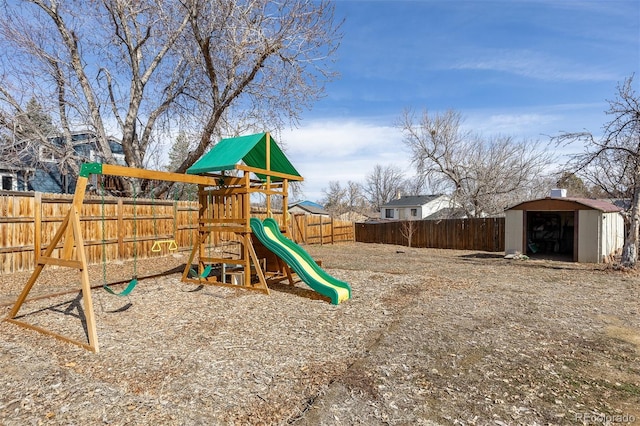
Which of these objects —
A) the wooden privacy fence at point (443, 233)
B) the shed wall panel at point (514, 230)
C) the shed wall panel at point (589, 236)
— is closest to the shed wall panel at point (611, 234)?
the shed wall panel at point (589, 236)

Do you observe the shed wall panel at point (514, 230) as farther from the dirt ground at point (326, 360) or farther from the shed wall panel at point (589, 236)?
the dirt ground at point (326, 360)

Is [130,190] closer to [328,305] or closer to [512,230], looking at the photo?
A: [328,305]

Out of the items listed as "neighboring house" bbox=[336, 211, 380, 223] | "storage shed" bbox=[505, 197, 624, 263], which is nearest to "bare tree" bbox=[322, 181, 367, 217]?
"neighboring house" bbox=[336, 211, 380, 223]

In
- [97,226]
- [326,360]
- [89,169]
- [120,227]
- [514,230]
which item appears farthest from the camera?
[514,230]

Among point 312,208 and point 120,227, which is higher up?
point 312,208

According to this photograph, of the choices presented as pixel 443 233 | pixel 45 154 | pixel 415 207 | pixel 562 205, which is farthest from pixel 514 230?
pixel 415 207

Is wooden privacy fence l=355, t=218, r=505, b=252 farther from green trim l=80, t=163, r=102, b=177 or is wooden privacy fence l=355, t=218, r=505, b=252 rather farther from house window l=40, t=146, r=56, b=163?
green trim l=80, t=163, r=102, b=177

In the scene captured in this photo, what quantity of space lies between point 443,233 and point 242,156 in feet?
48.2

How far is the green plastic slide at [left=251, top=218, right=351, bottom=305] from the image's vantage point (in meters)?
6.35

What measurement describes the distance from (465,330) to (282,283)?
4.13m

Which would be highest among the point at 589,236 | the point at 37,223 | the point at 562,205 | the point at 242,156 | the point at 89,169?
the point at 242,156

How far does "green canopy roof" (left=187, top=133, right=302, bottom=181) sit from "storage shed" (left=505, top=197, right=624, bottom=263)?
9362mm

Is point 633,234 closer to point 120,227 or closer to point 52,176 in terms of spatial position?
point 120,227

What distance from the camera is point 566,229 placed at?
15.7 meters
